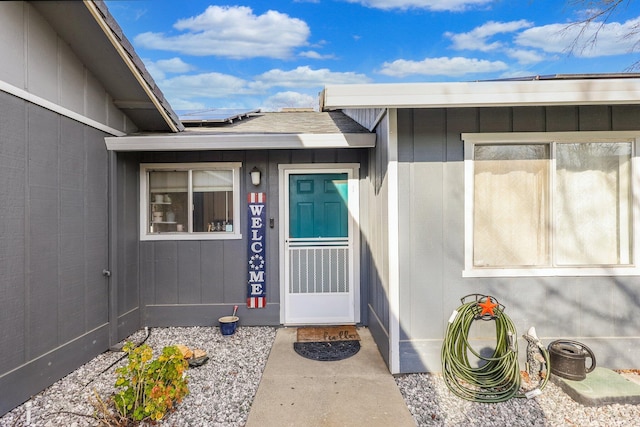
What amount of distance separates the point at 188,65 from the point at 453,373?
11823 millimetres

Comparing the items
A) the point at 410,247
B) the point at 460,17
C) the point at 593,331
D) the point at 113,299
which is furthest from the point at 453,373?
the point at 460,17

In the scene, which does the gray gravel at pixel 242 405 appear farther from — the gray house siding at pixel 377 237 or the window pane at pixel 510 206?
the window pane at pixel 510 206

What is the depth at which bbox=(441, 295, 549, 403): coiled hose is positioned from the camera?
2809 mm

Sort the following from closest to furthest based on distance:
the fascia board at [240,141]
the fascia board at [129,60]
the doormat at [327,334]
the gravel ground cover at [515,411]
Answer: the gravel ground cover at [515,411] → the fascia board at [129,60] → the fascia board at [240,141] → the doormat at [327,334]

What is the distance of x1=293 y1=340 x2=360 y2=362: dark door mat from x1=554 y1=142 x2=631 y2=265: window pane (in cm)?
218

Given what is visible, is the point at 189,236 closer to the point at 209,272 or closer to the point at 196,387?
the point at 209,272

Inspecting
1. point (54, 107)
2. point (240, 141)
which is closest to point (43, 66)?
point (54, 107)

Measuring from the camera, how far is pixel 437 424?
93.7 inches

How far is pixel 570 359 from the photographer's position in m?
2.82

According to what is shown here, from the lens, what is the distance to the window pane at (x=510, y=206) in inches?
123

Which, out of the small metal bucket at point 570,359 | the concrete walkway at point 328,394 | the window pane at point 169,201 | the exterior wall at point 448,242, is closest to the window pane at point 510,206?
the exterior wall at point 448,242

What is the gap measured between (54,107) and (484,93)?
3.62 metres

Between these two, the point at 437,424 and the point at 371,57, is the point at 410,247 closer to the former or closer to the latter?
the point at 437,424

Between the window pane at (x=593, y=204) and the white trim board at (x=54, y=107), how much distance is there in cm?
450
